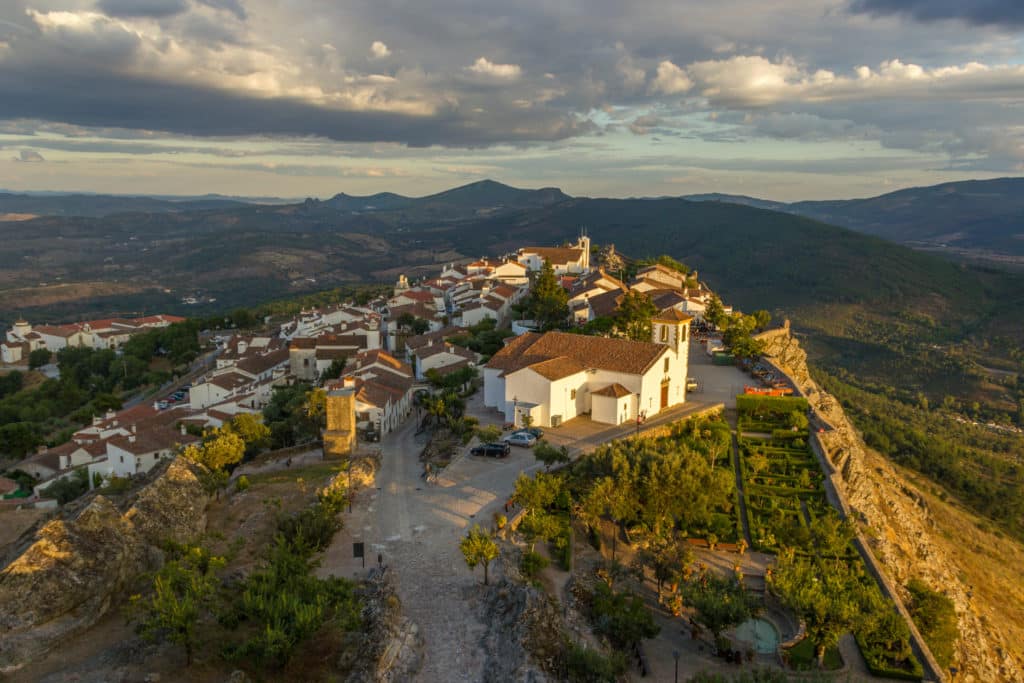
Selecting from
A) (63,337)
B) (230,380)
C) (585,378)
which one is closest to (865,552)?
(585,378)

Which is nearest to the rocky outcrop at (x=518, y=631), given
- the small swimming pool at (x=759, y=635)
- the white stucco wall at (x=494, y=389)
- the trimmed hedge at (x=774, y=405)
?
the small swimming pool at (x=759, y=635)

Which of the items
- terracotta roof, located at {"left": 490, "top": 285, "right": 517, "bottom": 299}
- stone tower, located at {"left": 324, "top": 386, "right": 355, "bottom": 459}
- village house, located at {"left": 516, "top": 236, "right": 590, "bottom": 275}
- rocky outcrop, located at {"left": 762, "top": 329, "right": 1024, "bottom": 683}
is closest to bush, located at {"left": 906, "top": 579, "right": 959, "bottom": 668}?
rocky outcrop, located at {"left": 762, "top": 329, "right": 1024, "bottom": 683}

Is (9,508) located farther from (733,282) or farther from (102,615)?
(733,282)

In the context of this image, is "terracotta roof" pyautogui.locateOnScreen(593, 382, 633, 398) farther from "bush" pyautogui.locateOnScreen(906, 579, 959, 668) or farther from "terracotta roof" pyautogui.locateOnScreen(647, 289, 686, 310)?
"terracotta roof" pyautogui.locateOnScreen(647, 289, 686, 310)

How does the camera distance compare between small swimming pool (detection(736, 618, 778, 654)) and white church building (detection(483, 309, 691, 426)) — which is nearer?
small swimming pool (detection(736, 618, 778, 654))

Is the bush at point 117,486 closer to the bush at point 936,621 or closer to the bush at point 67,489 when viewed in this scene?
the bush at point 67,489

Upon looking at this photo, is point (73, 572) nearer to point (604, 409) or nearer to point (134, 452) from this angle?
point (604, 409)
